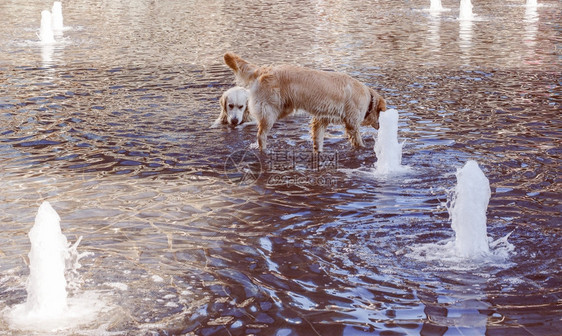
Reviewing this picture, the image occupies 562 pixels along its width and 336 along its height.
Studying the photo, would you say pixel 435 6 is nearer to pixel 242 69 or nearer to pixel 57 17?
pixel 57 17

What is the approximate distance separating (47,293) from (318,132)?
17.4ft

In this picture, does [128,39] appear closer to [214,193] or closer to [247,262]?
[214,193]

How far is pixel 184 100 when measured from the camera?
42.9 feet

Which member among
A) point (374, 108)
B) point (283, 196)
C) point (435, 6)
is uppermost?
point (435, 6)

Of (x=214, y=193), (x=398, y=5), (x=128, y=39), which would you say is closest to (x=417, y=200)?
(x=214, y=193)

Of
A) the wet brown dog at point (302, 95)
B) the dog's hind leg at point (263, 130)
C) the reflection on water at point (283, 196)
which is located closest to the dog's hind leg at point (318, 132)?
the wet brown dog at point (302, 95)

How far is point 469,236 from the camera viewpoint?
6414 millimetres

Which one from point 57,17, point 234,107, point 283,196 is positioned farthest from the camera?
point 57,17

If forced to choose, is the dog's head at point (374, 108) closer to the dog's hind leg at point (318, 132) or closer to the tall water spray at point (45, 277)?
the dog's hind leg at point (318, 132)

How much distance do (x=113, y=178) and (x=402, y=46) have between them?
11674 millimetres

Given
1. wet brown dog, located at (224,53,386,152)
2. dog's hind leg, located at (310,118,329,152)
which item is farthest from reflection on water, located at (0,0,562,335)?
wet brown dog, located at (224,53,386,152)

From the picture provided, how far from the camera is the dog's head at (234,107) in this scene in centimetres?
1129

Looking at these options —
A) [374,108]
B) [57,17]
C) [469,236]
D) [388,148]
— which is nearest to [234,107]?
[374,108]

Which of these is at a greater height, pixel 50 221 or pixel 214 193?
pixel 50 221
